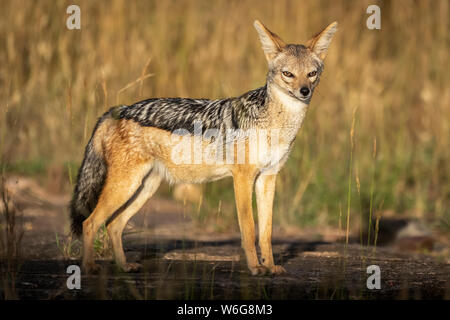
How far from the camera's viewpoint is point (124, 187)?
17.8 ft

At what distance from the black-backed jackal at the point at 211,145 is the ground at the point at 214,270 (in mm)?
320

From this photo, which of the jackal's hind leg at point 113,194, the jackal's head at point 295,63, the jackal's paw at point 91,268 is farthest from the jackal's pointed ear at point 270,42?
the jackal's paw at point 91,268

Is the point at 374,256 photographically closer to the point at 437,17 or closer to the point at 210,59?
the point at 210,59

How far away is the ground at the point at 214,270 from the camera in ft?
14.9

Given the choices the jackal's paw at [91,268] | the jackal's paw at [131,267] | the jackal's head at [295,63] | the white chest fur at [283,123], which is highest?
the jackal's head at [295,63]

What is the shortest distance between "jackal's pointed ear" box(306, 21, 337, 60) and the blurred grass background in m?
3.09

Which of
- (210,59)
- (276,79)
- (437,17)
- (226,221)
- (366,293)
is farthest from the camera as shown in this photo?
(437,17)

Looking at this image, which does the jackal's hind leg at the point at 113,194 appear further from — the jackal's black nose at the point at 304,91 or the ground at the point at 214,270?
the jackal's black nose at the point at 304,91

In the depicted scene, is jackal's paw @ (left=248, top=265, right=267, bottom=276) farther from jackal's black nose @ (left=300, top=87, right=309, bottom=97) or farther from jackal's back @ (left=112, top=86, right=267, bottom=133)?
jackal's black nose @ (left=300, top=87, right=309, bottom=97)

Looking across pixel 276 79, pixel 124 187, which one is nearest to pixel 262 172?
pixel 276 79

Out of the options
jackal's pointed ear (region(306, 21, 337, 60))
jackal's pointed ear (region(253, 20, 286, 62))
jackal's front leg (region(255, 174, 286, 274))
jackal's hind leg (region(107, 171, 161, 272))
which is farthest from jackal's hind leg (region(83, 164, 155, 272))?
jackal's pointed ear (region(306, 21, 337, 60))

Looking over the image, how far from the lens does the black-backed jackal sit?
526 cm

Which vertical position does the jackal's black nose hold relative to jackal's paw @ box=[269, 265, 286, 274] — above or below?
above

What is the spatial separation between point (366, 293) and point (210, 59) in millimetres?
5808
